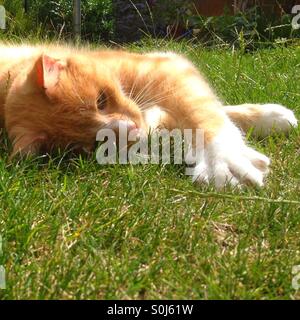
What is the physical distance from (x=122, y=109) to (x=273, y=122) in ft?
1.72

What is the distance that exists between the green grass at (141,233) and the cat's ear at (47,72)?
227 millimetres

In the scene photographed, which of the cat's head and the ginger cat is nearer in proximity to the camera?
the ginger cat

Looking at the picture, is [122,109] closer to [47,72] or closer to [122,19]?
[47,72]

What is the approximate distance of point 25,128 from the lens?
1733 millimetres

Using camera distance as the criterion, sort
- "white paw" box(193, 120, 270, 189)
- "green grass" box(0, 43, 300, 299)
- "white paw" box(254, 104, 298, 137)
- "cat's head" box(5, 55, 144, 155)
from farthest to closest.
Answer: "white paw" box(254, 104, 298, 137) → "cat's head" box(5, 55, 144, 155) → "white paw" box(193, 120, 270, 189) → "green grass" box(0, 43, 300, 299)

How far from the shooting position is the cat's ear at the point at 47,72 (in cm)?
168

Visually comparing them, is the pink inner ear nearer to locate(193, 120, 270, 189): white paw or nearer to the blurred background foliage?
locate(193, 120, 270, 189): white paw

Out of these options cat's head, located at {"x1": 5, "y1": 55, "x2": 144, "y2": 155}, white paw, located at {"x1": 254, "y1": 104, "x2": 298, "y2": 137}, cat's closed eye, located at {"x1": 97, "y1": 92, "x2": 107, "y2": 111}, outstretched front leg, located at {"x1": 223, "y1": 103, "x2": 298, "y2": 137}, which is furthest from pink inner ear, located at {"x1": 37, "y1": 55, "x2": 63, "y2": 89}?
white paw, located at {"x1": 254, "y1": 104, "x2": 298, "y2": 137}

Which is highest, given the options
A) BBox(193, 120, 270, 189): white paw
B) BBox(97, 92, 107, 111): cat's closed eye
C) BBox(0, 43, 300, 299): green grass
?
BBox(97, 92, 107, 111): cat's closed eye

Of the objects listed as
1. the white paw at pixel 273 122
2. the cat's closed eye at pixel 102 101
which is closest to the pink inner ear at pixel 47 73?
the cat's closed eye at pixel 102 101

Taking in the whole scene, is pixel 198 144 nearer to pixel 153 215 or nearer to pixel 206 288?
pixel 153 215

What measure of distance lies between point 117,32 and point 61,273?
5147mm

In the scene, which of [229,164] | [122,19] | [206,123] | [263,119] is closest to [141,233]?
[229,164]

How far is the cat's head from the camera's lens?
5.59ft
